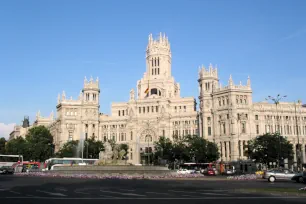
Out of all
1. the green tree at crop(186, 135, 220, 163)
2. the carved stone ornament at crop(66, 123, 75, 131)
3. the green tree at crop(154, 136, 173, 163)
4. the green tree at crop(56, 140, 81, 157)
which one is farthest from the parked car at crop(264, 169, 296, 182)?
the carved stone ornament at crop(66, 123, 75, 131)

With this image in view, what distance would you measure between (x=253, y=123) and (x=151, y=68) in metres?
51.0

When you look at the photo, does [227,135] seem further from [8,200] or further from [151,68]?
[8,200]

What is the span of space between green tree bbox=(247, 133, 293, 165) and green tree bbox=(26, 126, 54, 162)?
238ft

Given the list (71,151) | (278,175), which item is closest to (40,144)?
(71,151)

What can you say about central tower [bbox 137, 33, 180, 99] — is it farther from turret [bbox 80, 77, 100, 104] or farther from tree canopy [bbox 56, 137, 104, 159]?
tree canopy [bbox 56, 137, 104, 159]

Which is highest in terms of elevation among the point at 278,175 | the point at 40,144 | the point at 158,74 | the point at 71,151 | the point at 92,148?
the point at 158,74

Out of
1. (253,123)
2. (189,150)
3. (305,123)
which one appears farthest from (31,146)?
(305,123)

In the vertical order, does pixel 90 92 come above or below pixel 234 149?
above

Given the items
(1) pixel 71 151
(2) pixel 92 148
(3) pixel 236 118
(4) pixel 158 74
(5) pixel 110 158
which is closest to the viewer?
(5) pixel 110 158

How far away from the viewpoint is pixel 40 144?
124375 mm

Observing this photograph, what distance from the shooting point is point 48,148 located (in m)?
127

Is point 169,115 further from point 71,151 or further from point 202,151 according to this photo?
point 71,151

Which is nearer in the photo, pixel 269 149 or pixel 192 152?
pixel 269 149

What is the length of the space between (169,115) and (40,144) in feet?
155
